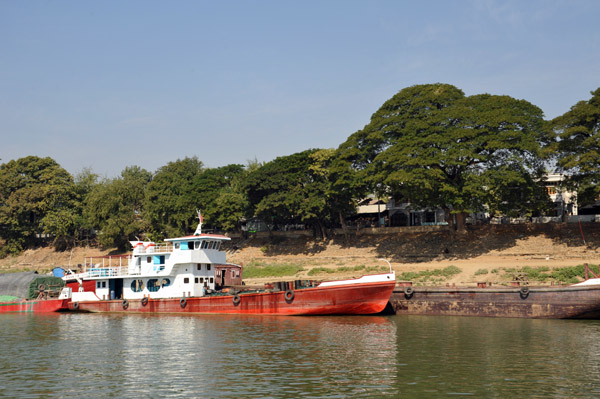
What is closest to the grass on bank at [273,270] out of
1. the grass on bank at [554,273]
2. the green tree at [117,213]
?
the grass on bank at [554,273]

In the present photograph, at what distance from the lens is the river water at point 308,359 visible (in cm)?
1966

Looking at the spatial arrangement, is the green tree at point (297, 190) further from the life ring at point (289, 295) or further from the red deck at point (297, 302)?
the life ring at point (289, 295)

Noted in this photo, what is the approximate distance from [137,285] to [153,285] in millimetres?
1656

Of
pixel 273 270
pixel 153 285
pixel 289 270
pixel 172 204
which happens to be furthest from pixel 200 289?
pixel 172 204

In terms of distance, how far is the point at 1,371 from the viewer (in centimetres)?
2347

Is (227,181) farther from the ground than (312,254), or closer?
farther from the ground

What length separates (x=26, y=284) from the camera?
5350 cm

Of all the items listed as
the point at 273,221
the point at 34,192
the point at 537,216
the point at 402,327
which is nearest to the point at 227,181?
the point at 273,221

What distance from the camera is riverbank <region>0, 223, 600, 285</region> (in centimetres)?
5144

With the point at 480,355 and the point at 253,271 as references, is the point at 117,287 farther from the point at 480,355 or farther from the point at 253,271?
the point at 480,355

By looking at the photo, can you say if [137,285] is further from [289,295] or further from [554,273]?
[554,273]

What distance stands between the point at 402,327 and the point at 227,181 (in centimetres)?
5719

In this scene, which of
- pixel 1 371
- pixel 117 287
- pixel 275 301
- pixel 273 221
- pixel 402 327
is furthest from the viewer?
pixel 273 221

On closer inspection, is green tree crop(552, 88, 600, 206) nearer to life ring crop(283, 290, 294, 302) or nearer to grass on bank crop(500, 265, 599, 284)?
grass on bank crop(500, 265, 599, 284)
